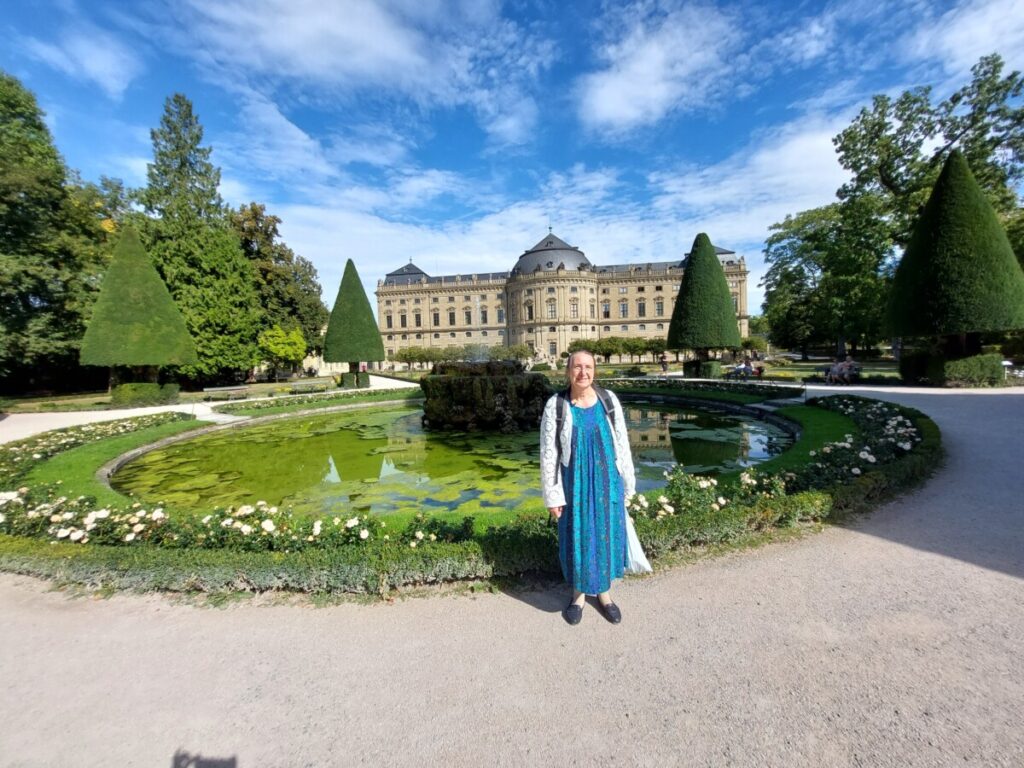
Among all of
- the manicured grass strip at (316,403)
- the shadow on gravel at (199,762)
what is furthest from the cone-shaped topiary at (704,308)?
the shadow on gravel at (199,762)

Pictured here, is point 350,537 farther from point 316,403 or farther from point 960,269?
point 960,269

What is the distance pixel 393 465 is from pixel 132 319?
47.7 feet

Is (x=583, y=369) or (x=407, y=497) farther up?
(x=583, y=369)

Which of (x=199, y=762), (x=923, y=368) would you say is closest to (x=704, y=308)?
(x=923, y=368)

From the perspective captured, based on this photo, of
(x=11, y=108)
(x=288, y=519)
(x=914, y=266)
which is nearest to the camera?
(x=288, y=519)

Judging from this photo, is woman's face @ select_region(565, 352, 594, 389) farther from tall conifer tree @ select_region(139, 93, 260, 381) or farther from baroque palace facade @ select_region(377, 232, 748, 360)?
baroque palace facade @ select_region(377, 232, 748, 360)

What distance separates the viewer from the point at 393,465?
745cm

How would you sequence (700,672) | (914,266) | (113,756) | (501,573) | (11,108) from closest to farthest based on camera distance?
(113,756), (700,672), (501,573), (914,266), (11,108)

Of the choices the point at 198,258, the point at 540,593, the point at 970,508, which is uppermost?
the point at 198,258

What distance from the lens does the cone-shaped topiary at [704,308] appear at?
61.0ft

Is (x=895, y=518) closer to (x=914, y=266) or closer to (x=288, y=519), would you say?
(x=288, y=519)

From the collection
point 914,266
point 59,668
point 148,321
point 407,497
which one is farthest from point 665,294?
point 59,668

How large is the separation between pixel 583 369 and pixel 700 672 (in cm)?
157

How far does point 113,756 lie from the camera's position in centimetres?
181
